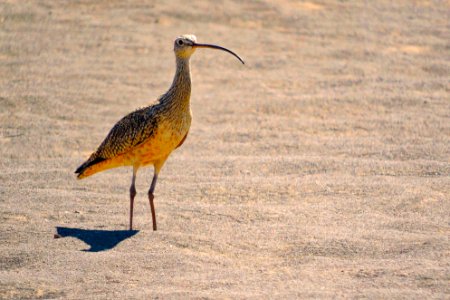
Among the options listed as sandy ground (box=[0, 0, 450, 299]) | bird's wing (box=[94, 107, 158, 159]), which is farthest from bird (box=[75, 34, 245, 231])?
sandy ground (box=[0, 0, 450, 299])

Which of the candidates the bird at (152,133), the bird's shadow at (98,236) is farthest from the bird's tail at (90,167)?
the bird's shadow at (98,236)

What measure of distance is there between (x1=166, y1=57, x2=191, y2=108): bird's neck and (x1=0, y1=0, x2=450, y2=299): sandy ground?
3.63 feet

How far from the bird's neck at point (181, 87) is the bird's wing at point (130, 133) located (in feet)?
0.81

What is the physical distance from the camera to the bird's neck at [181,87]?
959 cm

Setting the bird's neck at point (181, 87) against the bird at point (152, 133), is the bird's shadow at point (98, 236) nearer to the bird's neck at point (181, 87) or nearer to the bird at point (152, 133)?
Answer: the bird at point (152, 133)

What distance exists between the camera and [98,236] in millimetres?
8852

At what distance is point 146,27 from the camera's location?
635 inches

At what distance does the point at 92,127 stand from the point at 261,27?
450 cm

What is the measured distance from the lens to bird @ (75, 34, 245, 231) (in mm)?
9438

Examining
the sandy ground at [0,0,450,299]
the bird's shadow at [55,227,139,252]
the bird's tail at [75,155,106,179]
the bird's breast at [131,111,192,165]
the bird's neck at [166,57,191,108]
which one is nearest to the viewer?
the sandy ground at [0,0,450,299]

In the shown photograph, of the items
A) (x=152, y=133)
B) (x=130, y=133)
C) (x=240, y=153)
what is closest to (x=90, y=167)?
(x=130, y=133)

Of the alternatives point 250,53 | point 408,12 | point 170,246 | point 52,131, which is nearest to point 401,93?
point 250,53

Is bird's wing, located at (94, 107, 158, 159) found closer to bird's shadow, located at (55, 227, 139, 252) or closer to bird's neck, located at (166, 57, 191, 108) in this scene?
bird's neck, located at (166, 57, 191, 108)

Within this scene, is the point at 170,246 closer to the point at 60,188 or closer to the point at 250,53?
the point at 60,188
